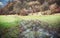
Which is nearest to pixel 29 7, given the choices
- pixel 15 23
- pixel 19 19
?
pixel 19 19

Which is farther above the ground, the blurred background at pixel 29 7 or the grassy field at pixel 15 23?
the blurred background at pixel 29 7

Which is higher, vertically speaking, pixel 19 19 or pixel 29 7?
pixel 29 7

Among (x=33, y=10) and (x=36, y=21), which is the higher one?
(x=33, y=10)

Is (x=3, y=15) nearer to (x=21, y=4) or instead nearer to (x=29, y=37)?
(x=21, y=4)

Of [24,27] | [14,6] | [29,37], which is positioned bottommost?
[29,37]

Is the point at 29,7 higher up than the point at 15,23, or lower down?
higher up

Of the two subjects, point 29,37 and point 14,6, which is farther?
point 14,6

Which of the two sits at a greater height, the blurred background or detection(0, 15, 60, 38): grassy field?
the blurred background

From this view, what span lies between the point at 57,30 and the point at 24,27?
606 mm

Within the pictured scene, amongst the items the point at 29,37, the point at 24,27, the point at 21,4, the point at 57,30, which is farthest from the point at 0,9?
the point at 57,30

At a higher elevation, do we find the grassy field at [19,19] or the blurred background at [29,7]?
the blurred background at [29,7]

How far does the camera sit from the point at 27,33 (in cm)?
254

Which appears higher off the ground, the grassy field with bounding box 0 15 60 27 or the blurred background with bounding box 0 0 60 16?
the blurred background with bounding box 0 0 60 16

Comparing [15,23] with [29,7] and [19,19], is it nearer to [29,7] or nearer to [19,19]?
[19,19]
